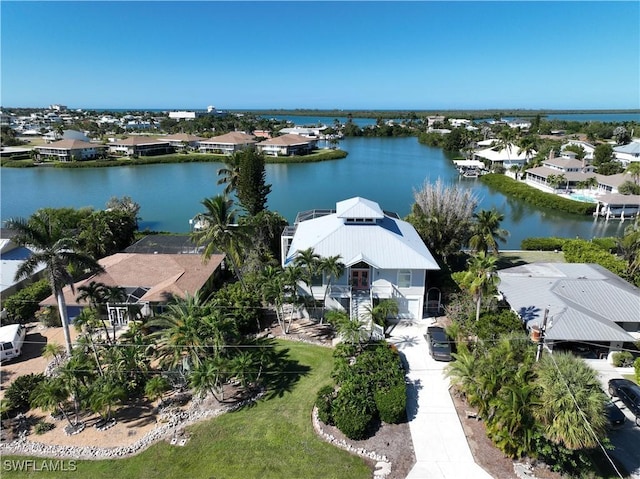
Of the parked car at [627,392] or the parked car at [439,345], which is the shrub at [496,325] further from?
the parked car at [627,392]

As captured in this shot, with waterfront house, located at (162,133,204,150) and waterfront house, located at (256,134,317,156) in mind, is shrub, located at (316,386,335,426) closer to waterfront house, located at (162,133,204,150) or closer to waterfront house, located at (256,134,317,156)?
waterfront house, located at (256,134,317,156)

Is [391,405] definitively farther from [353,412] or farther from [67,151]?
[67,151]

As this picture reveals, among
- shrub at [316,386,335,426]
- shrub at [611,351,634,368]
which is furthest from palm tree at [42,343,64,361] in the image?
shrub at [611,351,634,368]

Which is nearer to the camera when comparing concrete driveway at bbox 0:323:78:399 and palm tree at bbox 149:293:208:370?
palm tree at bbox 149:293:208:370

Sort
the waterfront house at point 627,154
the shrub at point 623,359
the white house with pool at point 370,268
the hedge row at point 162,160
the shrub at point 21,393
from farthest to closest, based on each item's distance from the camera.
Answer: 1. the hedge row at point 162,160
2. the waterfront house at point 627,154
3. the white house with pool at point 370,268
4. the shrub at point 623,359
5. the shrub at point 21,393

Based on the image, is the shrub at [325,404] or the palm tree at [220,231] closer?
the shrub at [325,404]

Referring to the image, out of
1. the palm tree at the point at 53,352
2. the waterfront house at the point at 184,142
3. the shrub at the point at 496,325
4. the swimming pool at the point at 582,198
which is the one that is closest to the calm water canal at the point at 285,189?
the swimming pool at the point at 582,198

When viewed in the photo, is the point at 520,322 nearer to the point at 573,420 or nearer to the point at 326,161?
the point at 573,420
